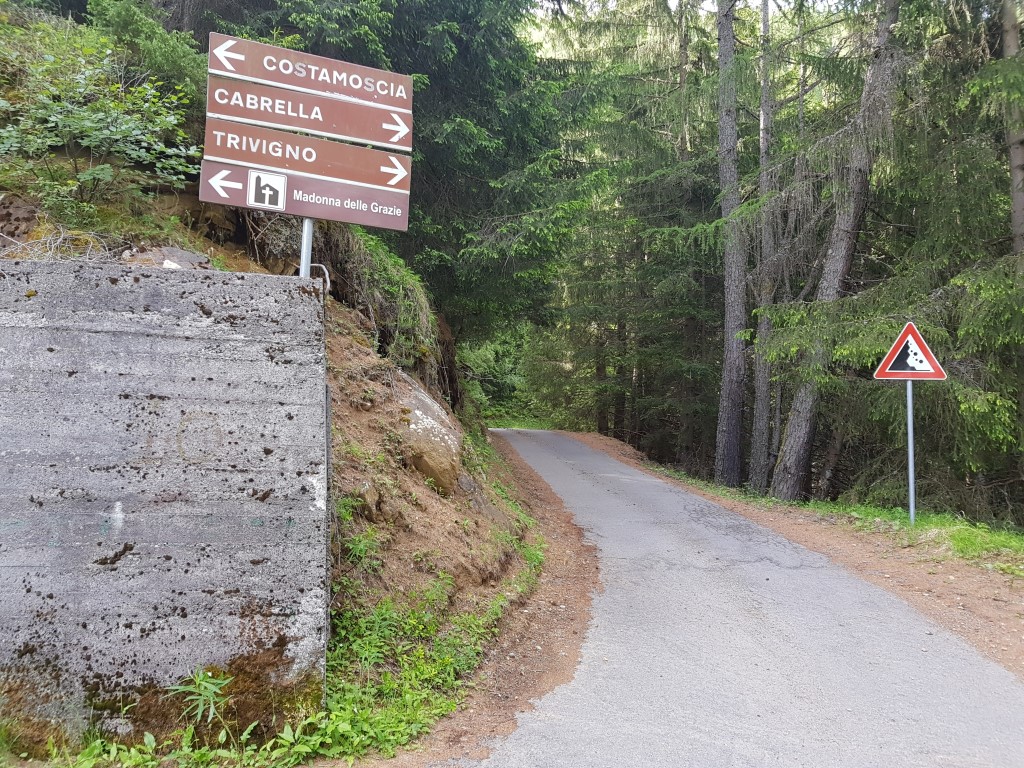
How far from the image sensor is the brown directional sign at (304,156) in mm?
4238

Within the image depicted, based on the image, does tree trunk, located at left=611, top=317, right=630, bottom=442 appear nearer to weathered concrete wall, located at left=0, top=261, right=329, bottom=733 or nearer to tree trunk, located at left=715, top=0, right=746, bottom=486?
tree trunk, located at left=715, top=0, right=746, bottom=486

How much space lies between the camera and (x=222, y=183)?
4.24m

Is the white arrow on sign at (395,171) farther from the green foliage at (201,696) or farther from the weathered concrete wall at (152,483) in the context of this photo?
the green foliage at (201,696)

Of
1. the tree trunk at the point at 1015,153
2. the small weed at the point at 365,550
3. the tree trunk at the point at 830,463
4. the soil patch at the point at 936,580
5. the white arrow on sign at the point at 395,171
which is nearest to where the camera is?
the small weed at the point at 365,550

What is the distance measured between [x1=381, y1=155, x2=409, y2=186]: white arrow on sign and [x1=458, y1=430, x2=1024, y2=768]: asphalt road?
12.5ft

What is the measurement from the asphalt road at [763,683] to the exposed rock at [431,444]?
1919 millimetres

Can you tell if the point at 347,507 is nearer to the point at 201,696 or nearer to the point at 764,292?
the point at 201,696

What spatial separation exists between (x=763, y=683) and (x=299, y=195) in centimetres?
465

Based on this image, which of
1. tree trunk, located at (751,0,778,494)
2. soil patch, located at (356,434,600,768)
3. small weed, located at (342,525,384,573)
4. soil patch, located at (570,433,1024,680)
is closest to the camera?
soil patch, located at (356,434,600,768)

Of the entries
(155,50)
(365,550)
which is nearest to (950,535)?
(365,550)

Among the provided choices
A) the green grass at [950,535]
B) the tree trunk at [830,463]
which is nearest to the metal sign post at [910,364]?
the green grass at [950,535]

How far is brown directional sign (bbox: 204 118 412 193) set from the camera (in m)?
4.24

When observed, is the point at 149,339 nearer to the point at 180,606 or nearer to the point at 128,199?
the point at 180,606

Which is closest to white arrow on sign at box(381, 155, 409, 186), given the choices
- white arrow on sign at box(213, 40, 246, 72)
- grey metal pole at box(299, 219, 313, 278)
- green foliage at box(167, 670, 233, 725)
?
grey metal pole at box(299, 219, 313, 278)
